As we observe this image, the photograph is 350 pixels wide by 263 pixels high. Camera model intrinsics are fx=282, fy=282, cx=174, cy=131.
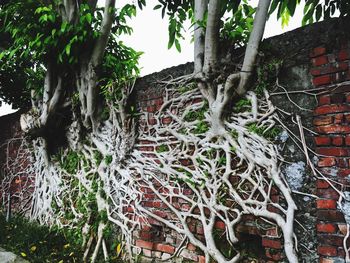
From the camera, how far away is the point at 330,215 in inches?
68.4

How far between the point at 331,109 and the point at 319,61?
0.35 m

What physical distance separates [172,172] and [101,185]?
1.03m

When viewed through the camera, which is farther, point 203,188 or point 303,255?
point 203,188

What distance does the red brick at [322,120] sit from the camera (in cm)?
182

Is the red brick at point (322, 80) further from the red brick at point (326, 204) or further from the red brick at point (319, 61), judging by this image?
the red brick at point (326, 204)

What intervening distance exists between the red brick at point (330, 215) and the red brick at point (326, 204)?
24 mm

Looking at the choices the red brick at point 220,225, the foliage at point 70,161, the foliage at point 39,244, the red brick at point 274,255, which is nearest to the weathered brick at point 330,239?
the red brick at point 274,255

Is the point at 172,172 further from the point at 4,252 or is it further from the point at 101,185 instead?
the point at 4,252

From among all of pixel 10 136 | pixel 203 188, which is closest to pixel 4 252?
pixel 203 188

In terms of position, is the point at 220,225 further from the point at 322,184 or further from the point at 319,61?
the point at 319,61

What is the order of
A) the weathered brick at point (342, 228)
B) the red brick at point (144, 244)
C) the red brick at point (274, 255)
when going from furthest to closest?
the red brick at point (144, 244), the red brick at point (274, 255), the weathered brick at point (342, 228)

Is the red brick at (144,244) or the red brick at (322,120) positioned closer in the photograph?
the red brick at (322,120)

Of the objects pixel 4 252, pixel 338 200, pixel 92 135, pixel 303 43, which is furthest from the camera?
pixel 92 135

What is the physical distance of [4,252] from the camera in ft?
10.0
